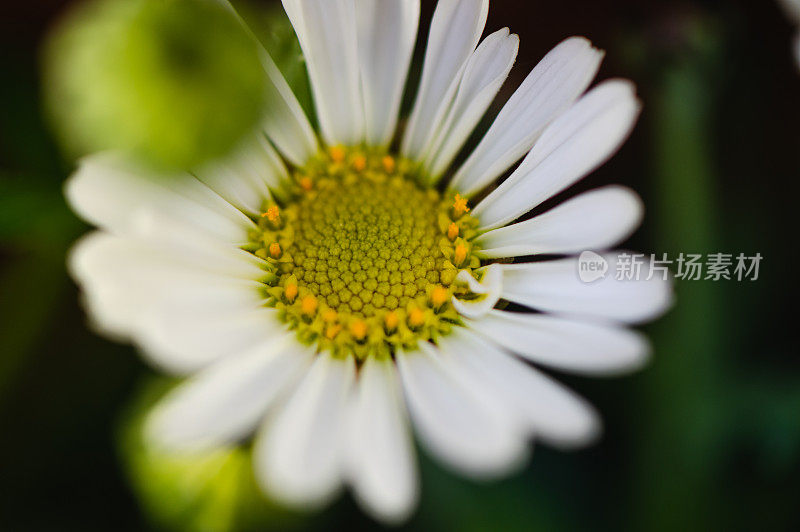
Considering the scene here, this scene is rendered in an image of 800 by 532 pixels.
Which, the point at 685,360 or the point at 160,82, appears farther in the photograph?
the point at 685,360

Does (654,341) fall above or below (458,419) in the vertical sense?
above

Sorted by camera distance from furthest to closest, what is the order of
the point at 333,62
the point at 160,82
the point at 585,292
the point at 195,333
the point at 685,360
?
the point at 685,360
the point at 333,62
the point at 585,292
the point at 195,333
the point at 160,82

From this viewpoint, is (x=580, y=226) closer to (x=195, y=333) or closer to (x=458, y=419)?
A: (x=458, y=419)

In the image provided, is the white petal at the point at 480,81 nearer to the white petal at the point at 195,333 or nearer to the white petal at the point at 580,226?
the white petal at the point at 580,226

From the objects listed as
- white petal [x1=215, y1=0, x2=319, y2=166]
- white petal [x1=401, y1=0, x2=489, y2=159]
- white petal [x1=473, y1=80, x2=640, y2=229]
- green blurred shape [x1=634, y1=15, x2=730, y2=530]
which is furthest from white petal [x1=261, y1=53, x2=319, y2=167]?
green blurred shape [x1=634, y1=15, x2=730, y2=530]

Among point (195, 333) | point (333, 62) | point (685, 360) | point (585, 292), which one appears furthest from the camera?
point (685, 360)

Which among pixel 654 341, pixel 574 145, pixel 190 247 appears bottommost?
pixel 190 247

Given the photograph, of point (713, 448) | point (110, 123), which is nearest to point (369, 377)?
point (110, 123)

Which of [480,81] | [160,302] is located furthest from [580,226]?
[160,302]
